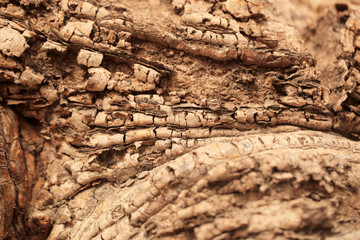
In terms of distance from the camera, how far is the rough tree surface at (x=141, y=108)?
87.4 inches

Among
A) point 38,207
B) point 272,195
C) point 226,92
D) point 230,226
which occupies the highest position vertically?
point 226,92

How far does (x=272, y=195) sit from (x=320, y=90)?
1505mm

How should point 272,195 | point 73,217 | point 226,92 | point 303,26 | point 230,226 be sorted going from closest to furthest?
point 230,226
point 272,195
point 73,217
point 226,92
point 303,26

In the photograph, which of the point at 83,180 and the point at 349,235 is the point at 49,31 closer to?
the point at 83,180

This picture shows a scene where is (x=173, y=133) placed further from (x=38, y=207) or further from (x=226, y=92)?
(x=38, y=207)

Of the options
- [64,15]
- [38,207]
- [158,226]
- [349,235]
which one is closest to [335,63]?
[349,235]

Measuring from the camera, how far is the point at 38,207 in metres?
2.55

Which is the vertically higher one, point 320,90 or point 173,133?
point 320,90

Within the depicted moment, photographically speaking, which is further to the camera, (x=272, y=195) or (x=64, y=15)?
(x=64, y=15)

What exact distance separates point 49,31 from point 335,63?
3407 mm

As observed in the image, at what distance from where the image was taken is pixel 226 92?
8.71ft

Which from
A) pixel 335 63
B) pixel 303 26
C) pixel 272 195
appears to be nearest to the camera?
pixel 272 195

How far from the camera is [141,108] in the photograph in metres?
2.50

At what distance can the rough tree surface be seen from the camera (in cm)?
222
